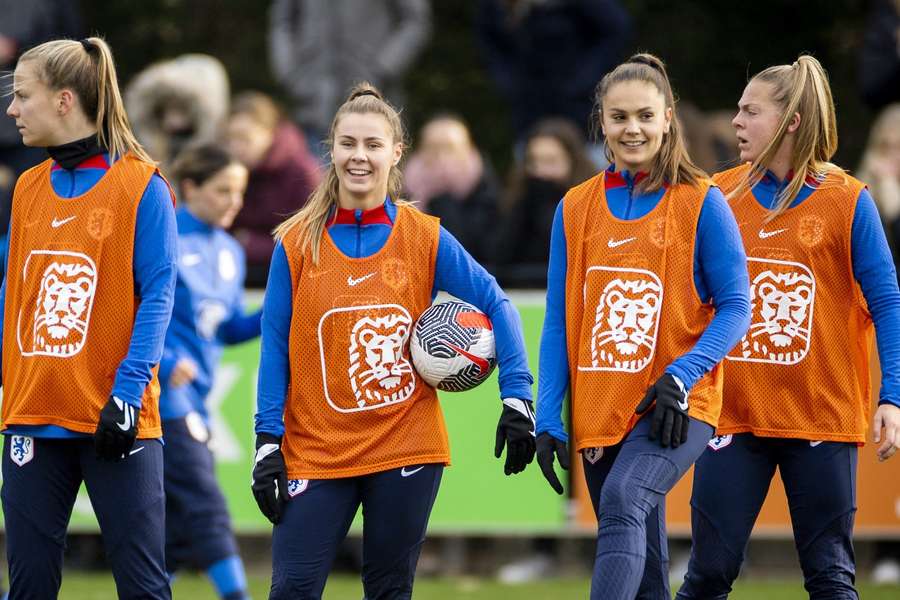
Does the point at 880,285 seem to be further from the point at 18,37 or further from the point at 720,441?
the point at 18,37

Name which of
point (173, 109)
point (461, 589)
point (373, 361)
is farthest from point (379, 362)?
point (173, 109)

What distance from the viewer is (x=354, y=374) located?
548 cm

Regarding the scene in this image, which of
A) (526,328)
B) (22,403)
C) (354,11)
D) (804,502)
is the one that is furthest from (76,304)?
(354,11)

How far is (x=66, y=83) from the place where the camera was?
5562 millimetres

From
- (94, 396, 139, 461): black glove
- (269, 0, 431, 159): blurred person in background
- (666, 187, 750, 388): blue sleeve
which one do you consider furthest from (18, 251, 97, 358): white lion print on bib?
(269, 0, 431, 159): blurred person in background

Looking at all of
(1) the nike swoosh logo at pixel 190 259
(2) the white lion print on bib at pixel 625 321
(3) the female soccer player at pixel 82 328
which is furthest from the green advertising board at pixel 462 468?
(3) the female soccer player at pixel 82 328

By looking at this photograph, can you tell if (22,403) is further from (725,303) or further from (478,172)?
(478,172)

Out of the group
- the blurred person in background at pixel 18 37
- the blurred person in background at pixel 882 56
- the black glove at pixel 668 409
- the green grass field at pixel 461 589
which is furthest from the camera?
the blurred person in background at pixel 18 37

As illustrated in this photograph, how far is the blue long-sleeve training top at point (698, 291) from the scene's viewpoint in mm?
5348

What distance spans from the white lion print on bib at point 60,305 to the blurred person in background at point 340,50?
689cm

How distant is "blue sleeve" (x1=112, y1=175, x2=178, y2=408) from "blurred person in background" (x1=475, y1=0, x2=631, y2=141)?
6.24 metres

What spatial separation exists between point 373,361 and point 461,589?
12.2 ft

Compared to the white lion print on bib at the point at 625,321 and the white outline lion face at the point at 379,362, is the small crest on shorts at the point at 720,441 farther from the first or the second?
the white outline lion face at the point at 379,362

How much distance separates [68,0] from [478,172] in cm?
332
